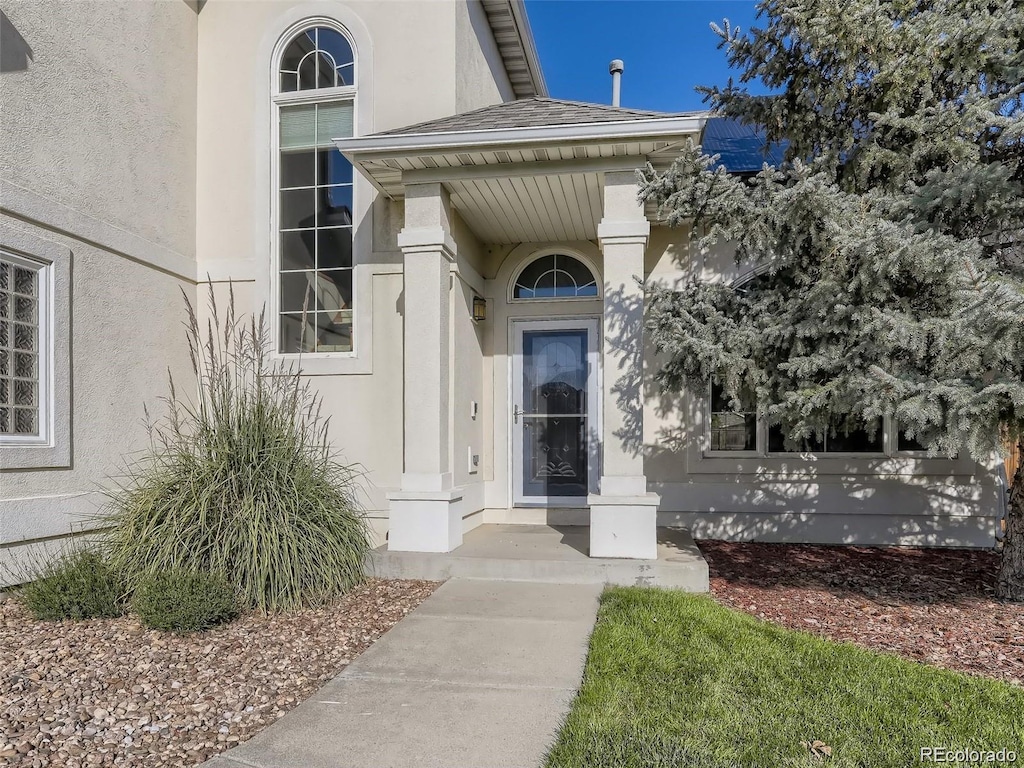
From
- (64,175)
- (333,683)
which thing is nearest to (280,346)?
(64,175)

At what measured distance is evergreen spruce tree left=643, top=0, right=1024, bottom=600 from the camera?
3.79 metres

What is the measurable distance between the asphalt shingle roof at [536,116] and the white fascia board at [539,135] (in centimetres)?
9

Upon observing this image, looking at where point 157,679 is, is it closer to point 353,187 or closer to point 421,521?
point 421,521

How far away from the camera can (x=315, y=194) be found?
6961 mm

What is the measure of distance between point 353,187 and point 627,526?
443 cm

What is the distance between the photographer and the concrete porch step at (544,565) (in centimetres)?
497

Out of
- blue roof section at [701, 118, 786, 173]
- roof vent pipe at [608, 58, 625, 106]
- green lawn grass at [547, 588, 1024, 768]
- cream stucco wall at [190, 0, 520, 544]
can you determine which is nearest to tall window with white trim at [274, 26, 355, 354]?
cream stucco wall at [190, 0, 520, 544]

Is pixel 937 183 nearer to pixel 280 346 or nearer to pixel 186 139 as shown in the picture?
pixel 280 346

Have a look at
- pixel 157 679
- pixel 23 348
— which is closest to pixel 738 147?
pixel 23 348

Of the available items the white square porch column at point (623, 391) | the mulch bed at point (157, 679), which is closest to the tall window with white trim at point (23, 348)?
the mulch bed at point (157, 679)

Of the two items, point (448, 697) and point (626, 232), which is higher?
point (626, 232)

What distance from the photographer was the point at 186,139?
6.86m

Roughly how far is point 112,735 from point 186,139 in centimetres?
601

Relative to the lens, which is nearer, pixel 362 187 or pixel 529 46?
pixel 362 187
